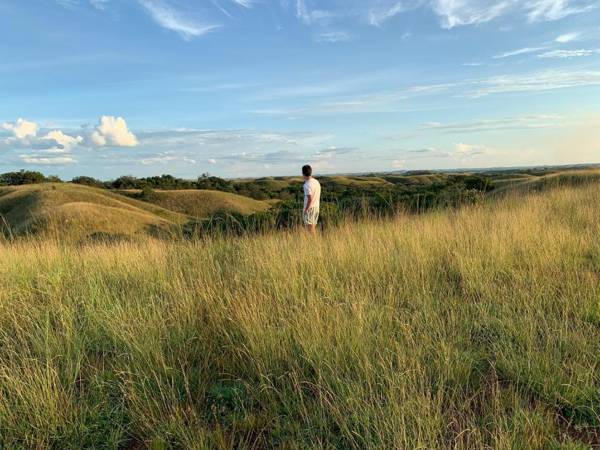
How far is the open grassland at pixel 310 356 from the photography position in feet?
8.89

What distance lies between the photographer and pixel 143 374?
10.6ft

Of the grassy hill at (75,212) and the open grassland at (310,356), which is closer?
the open grassland at (310,356)

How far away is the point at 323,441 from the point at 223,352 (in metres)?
1.36

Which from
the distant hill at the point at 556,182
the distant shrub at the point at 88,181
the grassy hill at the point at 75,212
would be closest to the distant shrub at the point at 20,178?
the distant shrub at the point at 88,181

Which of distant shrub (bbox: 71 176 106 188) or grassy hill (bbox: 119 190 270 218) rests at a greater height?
distant shrub (bbox: 71 176 106 188)

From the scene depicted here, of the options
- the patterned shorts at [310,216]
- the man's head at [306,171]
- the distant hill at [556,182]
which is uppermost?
the man's head at [306,171]

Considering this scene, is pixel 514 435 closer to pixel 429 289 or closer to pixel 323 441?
pixel 323 441

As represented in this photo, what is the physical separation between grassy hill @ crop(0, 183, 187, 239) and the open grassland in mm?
28683

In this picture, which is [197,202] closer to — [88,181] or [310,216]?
[88,181]

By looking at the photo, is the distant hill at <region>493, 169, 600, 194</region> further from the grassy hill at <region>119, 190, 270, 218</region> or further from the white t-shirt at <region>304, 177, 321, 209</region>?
the grassy hill at <region>119, 190, 270, 218</region>

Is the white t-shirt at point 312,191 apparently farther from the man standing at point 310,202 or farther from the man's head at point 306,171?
the man's head at point 306,171

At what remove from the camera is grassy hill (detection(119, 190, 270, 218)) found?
259ft

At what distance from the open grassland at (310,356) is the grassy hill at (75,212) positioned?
28683mm

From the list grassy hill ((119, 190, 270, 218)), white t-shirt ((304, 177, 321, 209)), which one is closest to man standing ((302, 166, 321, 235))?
white t-shirt ((304, 177, 321, 209))
